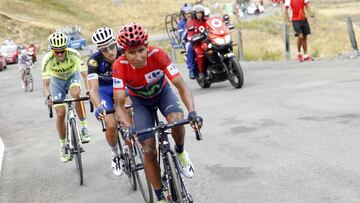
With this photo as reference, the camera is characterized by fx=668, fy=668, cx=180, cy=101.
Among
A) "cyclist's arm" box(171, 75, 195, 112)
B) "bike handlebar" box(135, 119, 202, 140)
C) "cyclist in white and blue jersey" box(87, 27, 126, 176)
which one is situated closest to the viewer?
"bike handlebar" box(135, 119, 202, 140)

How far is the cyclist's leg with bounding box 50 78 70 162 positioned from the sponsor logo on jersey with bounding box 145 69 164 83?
3617 mm

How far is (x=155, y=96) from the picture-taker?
6758mm

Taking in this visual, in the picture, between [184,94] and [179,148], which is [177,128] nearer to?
[179,148]

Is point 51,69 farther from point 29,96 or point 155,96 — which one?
point 29,96

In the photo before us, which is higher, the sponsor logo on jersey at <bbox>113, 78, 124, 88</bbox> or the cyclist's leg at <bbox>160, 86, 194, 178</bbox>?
the sponsor logo on jersey at <bbox>113, 78, 124, 88</bbox>

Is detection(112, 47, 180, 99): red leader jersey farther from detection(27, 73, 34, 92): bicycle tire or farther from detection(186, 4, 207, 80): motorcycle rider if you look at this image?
detection(27, 73, 34, 92): bicycle tire

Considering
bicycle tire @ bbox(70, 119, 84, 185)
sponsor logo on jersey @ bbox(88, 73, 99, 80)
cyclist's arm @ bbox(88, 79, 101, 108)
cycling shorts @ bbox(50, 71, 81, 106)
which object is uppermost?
sponsor logo on jersey @ bbox(88, 73, 99, 80)

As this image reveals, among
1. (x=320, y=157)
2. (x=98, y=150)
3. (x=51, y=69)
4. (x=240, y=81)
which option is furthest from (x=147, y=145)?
(x=240, y=81)

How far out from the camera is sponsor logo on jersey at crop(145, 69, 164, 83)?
653 centimetres

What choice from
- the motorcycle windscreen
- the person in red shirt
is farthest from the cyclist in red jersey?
the person in red shirt

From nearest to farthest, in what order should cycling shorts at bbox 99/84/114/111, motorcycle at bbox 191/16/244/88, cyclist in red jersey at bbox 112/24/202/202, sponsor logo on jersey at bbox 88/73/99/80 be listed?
cyclist in red jersey at bbox 112/24/202/202 → sponsor logo on jersey at bbox 88/73/99/80 → cycling shorts at bbox 99/84/114/111 → motorcycle at bbox 191/16/244/88

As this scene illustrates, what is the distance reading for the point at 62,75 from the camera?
10242 millimetres

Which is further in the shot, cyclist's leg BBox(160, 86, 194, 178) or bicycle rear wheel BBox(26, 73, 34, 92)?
bicycle rear wheel BBox(26, 73, 34, 92)

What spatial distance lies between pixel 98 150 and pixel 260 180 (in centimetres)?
436
